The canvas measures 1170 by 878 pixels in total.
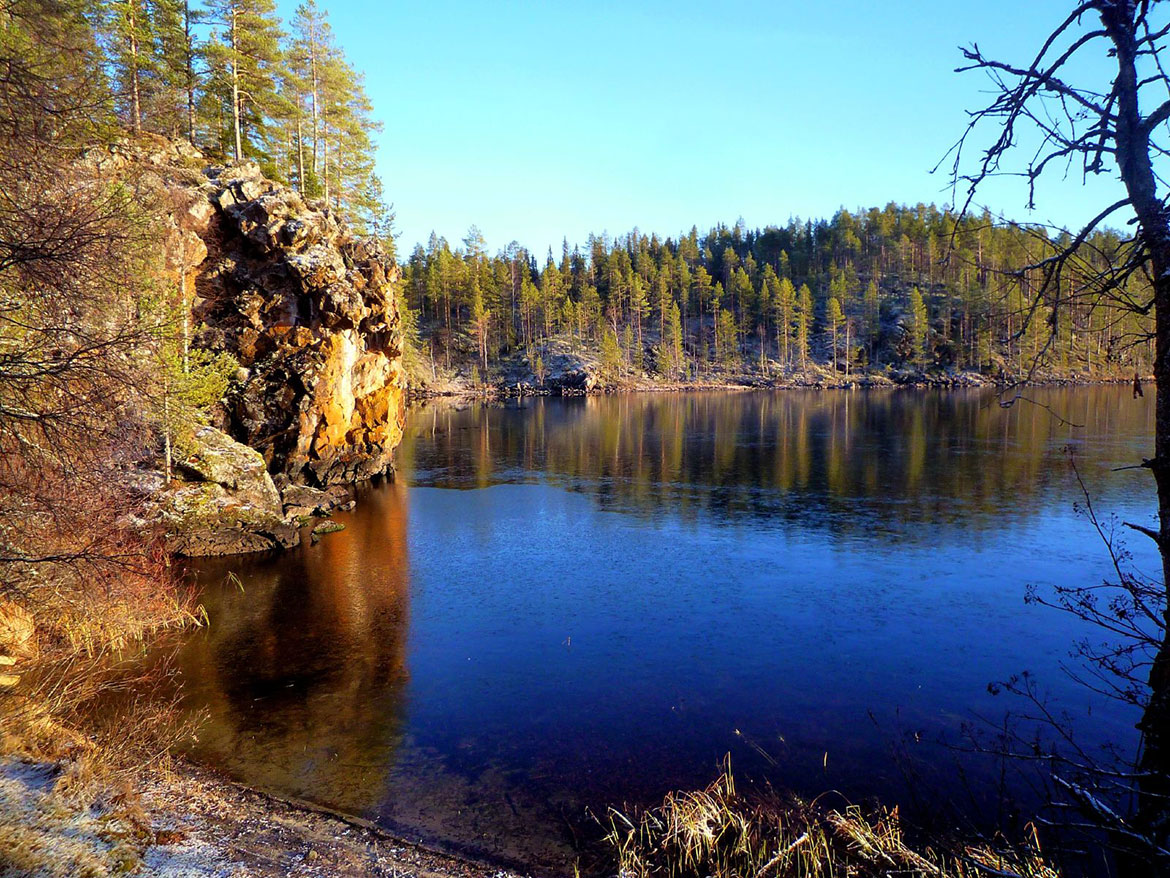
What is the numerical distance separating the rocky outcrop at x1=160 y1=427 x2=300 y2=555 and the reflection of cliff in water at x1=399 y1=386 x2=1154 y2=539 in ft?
46.1

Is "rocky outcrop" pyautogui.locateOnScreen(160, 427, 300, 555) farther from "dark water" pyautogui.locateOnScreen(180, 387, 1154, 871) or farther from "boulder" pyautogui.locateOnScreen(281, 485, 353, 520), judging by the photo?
"boulder" pyautogui.locateOnScreen(281, 485, 353, 520)

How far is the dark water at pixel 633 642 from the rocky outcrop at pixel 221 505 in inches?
75.2

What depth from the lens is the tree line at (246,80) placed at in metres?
33.0

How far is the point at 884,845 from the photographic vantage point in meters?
8.55

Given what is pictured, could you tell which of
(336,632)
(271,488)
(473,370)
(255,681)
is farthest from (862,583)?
(473,370)

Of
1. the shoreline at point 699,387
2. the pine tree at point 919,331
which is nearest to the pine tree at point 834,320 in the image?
the shoreline at point 699,387

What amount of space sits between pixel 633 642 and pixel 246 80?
1552 inches

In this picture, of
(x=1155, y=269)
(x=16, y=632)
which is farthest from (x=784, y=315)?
(x=1155, y=269)

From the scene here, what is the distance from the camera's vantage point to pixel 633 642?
58.4ft

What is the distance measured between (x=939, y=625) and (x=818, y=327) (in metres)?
126

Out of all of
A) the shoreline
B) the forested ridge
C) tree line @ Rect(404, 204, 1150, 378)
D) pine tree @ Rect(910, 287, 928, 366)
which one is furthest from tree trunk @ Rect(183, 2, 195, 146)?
pine tree @ Rect(910, 287, 928, 366)

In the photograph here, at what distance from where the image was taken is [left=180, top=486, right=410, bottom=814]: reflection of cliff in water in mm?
12031

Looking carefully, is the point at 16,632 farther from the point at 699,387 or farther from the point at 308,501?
the point at 699,387

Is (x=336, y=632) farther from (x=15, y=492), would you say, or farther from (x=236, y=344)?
(x=236, y=344)
